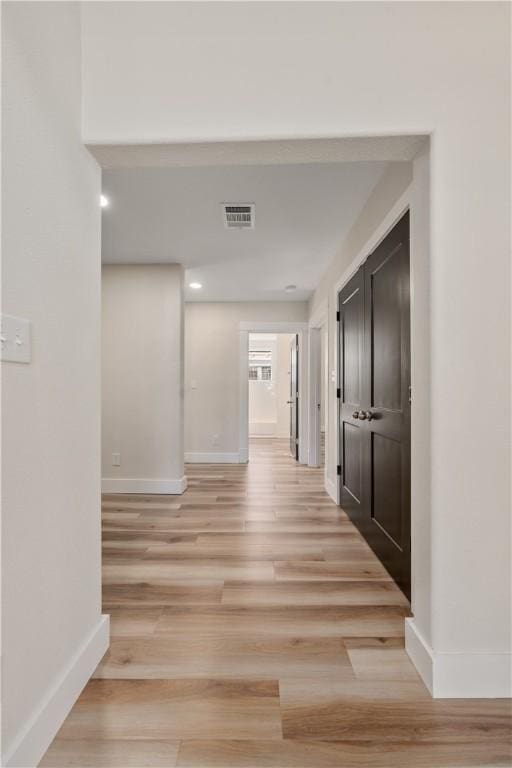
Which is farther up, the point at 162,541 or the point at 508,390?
the point at 508,390

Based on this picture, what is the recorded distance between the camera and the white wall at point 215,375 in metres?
6.10

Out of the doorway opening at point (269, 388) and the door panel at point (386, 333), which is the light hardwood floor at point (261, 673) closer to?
the door panel at point (386, 333)

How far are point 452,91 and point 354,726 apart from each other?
210 cm

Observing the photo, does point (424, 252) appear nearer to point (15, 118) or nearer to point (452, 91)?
point (452, 91)

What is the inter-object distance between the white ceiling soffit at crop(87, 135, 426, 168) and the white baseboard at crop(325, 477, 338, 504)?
3.01 metres

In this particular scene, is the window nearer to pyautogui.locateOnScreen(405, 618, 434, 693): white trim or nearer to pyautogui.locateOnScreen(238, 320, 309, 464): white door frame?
pyautogui.locateOnScreen(238, 320, 309, 464): white door frame

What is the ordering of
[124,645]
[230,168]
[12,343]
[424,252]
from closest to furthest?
[12,343], [424,252], [124,645], [230,168]

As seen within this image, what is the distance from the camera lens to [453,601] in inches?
56.3

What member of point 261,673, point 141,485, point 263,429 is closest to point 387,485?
point 261,673

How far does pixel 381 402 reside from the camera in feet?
8.37

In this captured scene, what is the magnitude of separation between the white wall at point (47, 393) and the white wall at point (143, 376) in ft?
8.88

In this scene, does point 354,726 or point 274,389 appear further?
point 274,389

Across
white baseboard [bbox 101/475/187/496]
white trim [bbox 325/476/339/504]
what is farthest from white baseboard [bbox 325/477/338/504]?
white baseboard [bbox 101/475/187/496]

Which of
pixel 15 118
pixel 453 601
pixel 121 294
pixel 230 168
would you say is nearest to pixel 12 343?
pixel 15 118
